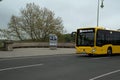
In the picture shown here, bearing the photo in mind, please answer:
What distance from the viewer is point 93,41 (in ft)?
104

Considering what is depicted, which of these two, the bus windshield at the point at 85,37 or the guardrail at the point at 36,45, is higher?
the bus windshield at the point at 85,37

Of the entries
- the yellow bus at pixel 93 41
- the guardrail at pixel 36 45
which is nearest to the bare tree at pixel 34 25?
the guardrail at pixel 36 45

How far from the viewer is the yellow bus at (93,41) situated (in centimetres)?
3177

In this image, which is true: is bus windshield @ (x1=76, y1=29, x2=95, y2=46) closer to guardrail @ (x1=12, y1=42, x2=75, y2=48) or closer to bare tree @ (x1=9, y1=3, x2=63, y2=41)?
guardrail @ (x1=12, y1=42, x2=75, y2=48)

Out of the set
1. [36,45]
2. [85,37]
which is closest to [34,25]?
[36,45]

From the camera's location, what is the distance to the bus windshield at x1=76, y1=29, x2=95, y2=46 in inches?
1254

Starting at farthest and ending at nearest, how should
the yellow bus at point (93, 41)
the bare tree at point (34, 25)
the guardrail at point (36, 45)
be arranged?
the bare tree at point (34, 25), the guardrail at point (36, 45), the yellow bus at point (93, 41)

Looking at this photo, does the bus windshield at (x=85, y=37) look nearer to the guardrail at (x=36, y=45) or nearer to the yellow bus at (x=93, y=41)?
the yellow bus at (x=93, y=41)

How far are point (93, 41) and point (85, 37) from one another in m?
0.91

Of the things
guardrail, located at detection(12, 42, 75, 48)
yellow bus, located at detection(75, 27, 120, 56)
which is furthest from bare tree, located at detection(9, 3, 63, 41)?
yellow bus, located at detection(75, 27, 120, 56)

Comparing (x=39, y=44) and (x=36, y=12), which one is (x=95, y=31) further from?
(x=36, y=12)

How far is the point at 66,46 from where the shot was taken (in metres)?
55.6

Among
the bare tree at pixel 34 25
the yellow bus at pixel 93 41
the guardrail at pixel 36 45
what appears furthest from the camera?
the bare tree at pixel 34 25

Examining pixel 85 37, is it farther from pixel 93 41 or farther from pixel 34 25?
pixel 34 25
